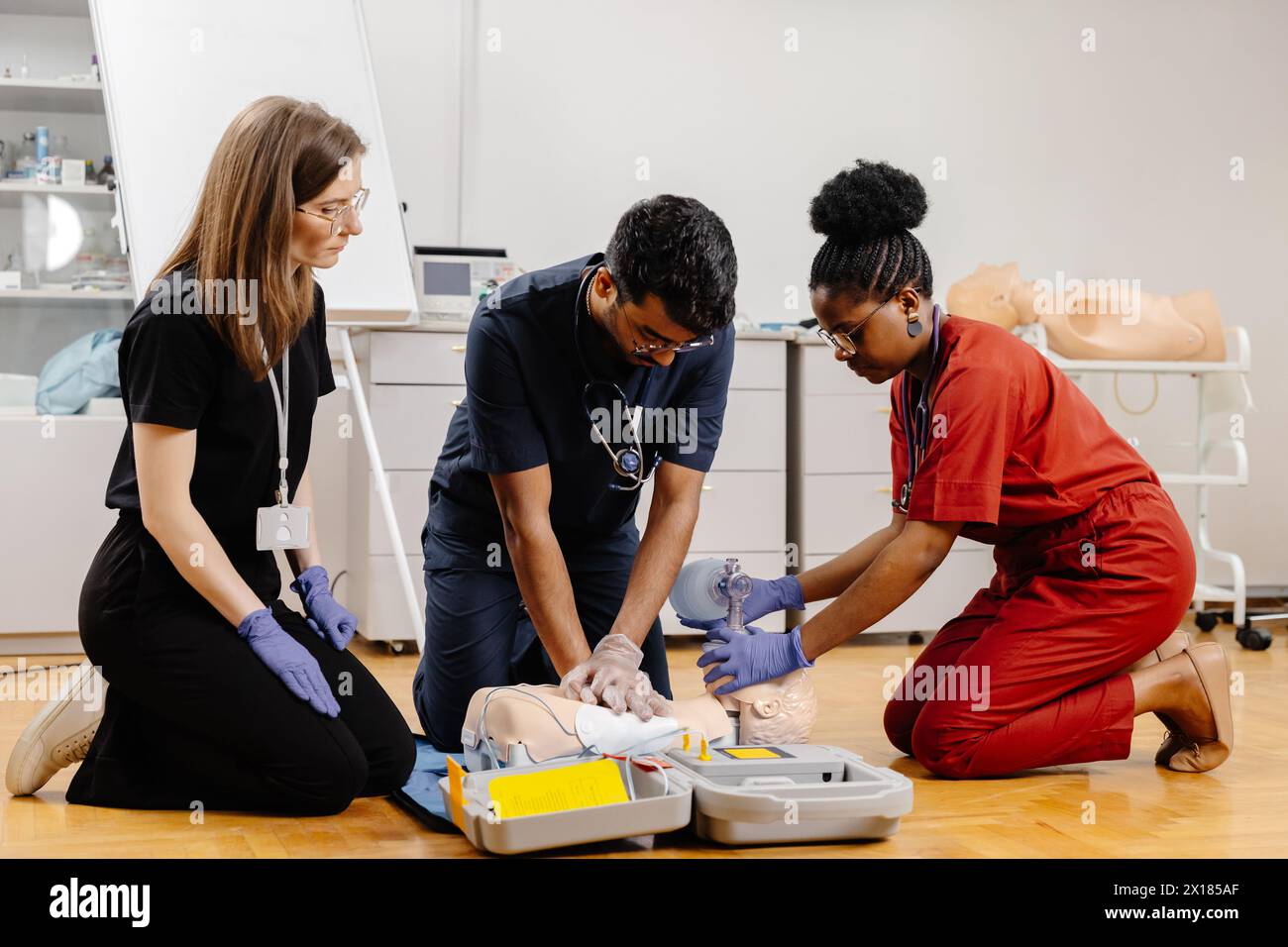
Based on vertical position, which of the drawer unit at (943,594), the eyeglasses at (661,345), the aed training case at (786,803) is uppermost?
the eyeglasses at (661,345)

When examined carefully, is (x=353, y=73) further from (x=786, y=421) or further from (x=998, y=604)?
(x=998, y=604)

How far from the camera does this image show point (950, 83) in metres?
4.36

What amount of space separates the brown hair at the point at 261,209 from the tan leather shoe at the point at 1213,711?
5.05ft

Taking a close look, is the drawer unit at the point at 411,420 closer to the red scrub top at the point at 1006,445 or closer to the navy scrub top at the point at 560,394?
the navy scrub top at the point at 560,394

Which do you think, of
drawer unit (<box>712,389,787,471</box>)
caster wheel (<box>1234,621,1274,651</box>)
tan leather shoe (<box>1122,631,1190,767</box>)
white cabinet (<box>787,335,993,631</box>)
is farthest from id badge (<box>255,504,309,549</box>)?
caster wheel (<box>1234,621,1274,651</box>)

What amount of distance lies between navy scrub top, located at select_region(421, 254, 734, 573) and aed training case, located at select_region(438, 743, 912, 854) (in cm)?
50

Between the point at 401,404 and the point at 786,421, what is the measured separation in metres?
1.15

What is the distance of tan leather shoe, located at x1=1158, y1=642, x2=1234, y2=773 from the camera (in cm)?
Result: 210

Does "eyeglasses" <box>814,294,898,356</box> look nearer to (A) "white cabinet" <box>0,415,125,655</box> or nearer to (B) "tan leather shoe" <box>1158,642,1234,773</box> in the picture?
(B) "tan leather shoe" <box>1158,642,1234,773</box>

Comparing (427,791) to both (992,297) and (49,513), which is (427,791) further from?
(992,297)

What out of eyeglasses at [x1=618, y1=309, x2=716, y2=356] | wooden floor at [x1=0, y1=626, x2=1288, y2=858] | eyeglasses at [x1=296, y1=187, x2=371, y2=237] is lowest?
wooden floor at [x1=0, y1=626, x2=1288, y2=858]

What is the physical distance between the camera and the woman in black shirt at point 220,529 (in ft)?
5.74

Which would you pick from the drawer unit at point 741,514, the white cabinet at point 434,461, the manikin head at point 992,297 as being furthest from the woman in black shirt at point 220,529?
the manikin head at point 992,297

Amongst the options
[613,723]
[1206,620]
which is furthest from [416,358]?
[1206,620]
